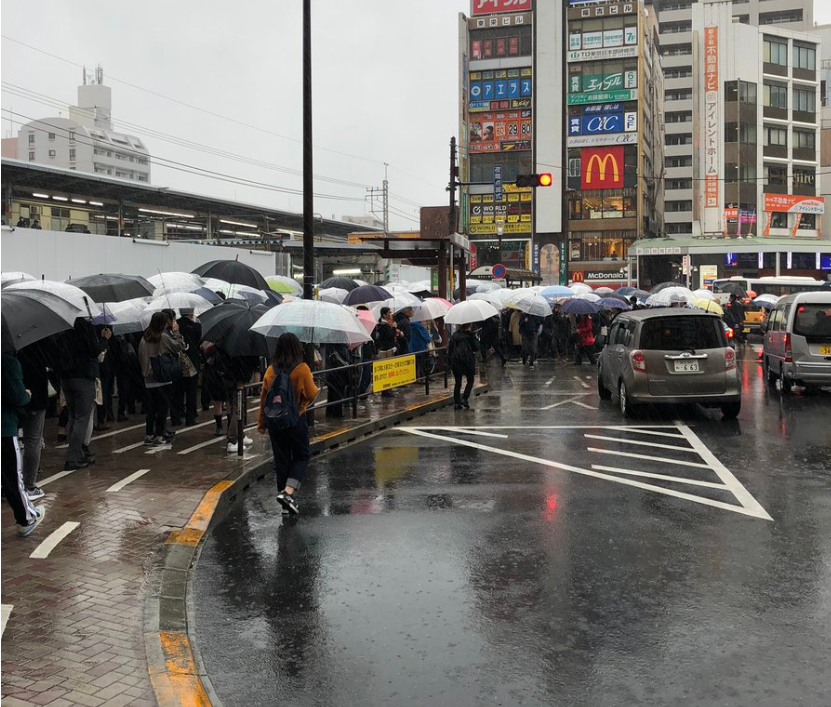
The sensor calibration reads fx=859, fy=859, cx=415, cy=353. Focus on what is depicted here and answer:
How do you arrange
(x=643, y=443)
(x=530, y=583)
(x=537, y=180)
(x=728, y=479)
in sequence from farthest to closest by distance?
(x=537, y=180) → (x=643, y=443) → (x=728, y=479) → (x=530, y=583)

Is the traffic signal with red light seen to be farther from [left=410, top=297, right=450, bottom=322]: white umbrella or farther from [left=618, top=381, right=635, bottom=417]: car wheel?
[left=618, top=381, right=635, bottom=417]: car wheel

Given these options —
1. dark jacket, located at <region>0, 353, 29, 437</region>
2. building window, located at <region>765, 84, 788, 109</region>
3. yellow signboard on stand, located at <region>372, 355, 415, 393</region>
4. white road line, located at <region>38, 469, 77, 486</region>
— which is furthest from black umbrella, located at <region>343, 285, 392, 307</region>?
building window, located at <region>765, 84, 788, 109</region>

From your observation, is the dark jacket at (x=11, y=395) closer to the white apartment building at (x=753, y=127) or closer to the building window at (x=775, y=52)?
the white apartment building at (x=753, y=127)

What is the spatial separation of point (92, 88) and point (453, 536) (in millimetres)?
135654

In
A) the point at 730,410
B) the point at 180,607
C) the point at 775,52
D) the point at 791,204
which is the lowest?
the point at 180,607

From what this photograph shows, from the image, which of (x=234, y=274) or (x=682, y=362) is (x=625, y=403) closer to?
(x=682, y=362)

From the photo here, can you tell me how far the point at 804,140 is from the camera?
7638cm

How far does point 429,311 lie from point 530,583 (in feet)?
46.5

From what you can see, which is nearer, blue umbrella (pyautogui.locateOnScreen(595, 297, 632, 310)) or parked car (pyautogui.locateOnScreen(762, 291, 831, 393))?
parked car (pyautogui.locateOnScreen(762, 291, 831, 393))

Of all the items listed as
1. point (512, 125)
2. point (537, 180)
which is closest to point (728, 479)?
point (537, 180)

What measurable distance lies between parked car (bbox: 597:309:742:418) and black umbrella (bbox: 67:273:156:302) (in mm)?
8178

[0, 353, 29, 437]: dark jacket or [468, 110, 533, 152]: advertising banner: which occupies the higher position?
[468, 110, 533, 152]: advertising banner

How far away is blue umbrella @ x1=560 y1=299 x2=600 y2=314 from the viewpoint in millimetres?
26156

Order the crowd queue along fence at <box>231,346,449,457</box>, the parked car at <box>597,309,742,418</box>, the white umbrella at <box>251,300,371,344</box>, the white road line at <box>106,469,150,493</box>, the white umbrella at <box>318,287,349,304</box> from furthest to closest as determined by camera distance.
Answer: the white umbrella at <box>318,287,349,304</box> < the parked car at <box>597,309,742,418</box> < the crowd queue along fence at <box>231,346,449,457</box> < the white umbrella at <box>251,300,371,344</box> < the white road line at <box>106,469,150,493</box>
